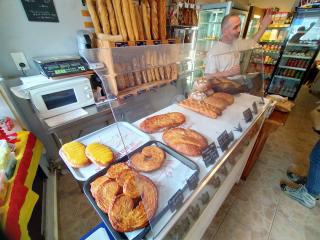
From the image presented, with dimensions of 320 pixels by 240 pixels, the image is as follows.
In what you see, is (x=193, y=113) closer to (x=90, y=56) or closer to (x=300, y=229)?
(x=90, y=56)

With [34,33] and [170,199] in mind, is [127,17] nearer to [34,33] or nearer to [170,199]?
[34,33]

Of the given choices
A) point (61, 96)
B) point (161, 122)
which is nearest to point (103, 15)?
point (61, 96)

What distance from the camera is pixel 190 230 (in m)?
0.74

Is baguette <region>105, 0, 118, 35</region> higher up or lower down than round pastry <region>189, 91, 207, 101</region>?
higher up

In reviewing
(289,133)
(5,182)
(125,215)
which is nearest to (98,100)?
(5,182)

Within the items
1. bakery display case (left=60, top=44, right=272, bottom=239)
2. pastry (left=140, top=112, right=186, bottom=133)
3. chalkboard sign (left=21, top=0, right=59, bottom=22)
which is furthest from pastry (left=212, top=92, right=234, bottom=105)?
chalkboard sign (left=21, top=0, right=59, bottom=22)

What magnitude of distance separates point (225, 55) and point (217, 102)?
23.3 inches

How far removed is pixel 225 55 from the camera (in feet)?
4.77

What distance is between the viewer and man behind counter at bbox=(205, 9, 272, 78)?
1.43 m

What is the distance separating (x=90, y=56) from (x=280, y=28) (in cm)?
481

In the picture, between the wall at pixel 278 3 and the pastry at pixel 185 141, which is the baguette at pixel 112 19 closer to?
the pastry at pixel 185 141

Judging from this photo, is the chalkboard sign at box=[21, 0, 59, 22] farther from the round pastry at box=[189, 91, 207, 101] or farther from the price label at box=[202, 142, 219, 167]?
the price label at box=[202, 142, 219, 167]

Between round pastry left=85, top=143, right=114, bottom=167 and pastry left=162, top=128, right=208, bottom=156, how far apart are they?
292 millimetres

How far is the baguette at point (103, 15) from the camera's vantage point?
1.52 meters
